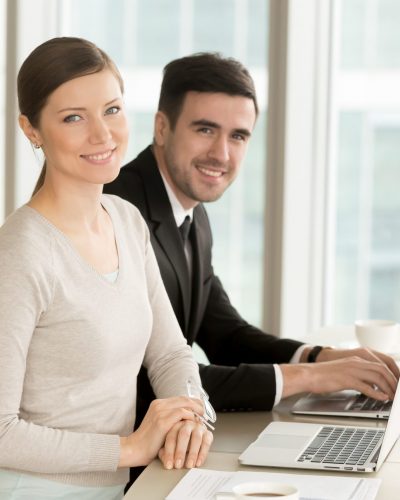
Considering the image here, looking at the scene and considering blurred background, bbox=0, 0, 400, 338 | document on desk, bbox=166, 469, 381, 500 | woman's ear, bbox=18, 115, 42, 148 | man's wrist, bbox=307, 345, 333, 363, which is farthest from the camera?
blurred background, bbox=0, 0, 400, 338

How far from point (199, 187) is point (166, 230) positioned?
0.24 metres

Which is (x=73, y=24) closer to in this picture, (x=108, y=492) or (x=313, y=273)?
(x=313, y=273)

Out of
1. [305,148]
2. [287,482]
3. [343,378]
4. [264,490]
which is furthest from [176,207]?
[305,148]

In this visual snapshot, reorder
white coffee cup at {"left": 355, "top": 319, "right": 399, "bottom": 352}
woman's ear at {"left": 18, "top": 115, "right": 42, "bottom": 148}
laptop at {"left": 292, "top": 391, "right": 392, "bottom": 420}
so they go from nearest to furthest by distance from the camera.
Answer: woman's ear at {"left": 18, "top": 115, "right": 42, "bottom": 148} → laptop at {"left": 292, "top": 391, "right": 392, "bottom": 420} → white coffee cup at {"left": 355, "top": 319, "right": 399, "bottom": 352}

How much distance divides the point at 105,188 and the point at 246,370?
63cm

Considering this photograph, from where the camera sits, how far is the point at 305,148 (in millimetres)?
3975

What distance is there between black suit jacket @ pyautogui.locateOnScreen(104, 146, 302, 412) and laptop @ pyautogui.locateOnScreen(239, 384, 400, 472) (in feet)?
0.58

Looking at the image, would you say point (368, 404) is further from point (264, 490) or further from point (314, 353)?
point (264, 490)

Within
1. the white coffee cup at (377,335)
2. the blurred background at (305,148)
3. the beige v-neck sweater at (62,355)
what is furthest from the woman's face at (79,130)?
the blurred background at (305,148)

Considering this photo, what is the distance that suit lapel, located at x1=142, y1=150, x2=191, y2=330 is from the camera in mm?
2404

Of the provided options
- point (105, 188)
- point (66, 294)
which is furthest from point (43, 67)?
point (105, 188)

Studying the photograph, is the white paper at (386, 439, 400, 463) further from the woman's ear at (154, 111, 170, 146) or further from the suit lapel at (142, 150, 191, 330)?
the woman's ear at (154, 111, 170, 146)

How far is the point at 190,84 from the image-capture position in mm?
2613

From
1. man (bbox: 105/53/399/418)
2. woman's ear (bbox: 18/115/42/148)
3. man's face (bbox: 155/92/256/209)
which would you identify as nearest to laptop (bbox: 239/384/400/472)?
man (bbox: 105/53/399/418)
